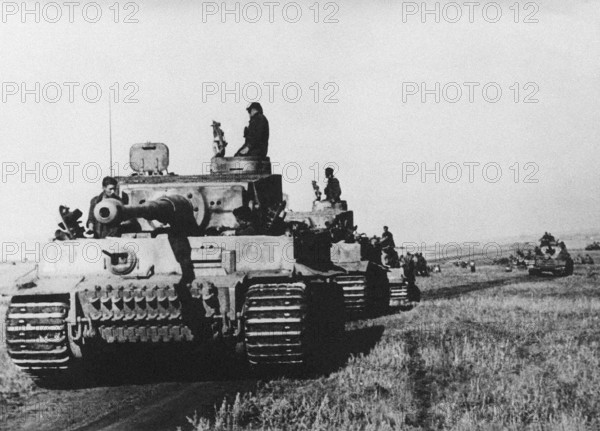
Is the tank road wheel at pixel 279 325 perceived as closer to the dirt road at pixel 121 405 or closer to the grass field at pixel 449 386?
the grass field at pixel 449 386

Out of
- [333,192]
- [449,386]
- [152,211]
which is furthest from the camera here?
[333,192]

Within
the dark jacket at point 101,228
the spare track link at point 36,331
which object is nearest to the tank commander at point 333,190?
the dark jacket at point 101,228

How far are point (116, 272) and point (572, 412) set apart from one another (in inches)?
238

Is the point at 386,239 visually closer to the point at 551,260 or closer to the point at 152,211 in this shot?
the point at 152,211

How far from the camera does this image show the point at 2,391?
10.2 m

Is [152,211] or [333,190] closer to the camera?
[152,211]

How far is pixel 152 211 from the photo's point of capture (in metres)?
10.4

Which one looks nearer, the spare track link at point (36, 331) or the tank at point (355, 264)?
the spare track link at point (36, 331)

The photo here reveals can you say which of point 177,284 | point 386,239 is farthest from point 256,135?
point 386,239

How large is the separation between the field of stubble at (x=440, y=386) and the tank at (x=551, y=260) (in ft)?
82.3

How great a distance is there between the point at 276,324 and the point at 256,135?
15.6ft

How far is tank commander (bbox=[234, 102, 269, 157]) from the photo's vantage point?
13562 millimetres

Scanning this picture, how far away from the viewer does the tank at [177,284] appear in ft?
32.2

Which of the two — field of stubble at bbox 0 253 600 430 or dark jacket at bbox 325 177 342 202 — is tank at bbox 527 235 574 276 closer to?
dark jacket at bbox 325 177 342 202
